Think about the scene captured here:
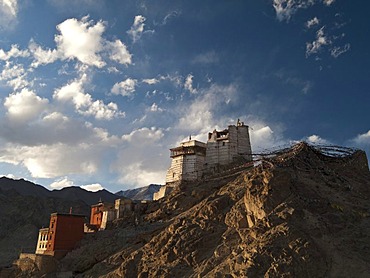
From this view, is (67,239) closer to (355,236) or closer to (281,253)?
(281,253)

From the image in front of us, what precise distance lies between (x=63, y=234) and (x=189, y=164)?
18.6 meters

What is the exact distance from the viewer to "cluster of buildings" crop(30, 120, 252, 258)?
48.5 metres

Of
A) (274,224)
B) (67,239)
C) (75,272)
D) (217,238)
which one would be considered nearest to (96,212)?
(67,239)

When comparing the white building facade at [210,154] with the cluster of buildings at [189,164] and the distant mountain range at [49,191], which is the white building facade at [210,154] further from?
the distant mountain range at [49,191]

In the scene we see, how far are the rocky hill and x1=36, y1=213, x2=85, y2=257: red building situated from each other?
124cm

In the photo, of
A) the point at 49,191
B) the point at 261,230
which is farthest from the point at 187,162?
the point at 49,191

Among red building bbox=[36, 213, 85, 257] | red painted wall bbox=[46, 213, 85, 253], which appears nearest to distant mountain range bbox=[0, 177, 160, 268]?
red building bbox=[36, 213, 85, 257]

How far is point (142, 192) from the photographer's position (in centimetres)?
13950

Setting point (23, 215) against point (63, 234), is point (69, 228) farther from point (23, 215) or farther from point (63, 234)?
point (23, 215)

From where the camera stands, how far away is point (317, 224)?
28219mm

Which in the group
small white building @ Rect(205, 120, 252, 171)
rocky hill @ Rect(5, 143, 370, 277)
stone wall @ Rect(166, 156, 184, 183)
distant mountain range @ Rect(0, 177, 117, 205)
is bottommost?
rocky hill @ Rect(5, 143, 370, 277)

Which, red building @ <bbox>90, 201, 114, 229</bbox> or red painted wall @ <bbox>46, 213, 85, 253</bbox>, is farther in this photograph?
red building @ <bbox>90, 201, 114, 229</bbox>

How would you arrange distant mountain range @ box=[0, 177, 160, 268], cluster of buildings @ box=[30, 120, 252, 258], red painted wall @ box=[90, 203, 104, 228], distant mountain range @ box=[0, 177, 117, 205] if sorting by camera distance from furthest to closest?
distant mountain range @ box=[0, 177, 117, 205] < distant mountain range @ box=[0, 177, 160, 268] < red painted wall @ box=[90, 203, 104, 228] < cluster of buildings @ box=[30, 120, 252, 258]

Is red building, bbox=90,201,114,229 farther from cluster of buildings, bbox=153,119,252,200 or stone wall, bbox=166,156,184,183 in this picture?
stone wall, bbox=166,156,184,183
